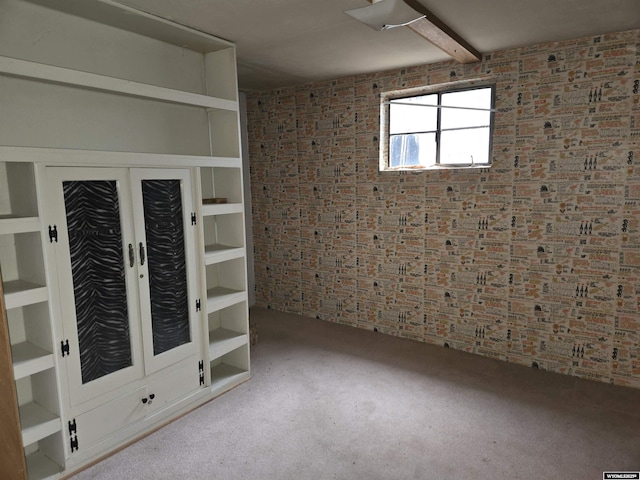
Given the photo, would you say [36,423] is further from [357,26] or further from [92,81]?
[357,26]

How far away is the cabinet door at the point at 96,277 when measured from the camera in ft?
6.91

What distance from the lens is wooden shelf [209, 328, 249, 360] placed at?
2.99 m

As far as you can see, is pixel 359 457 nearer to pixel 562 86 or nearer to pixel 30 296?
pixel 30 296

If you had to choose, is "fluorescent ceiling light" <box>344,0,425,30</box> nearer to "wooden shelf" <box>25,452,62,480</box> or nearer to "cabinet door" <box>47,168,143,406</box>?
"cabinet door" <box>47,168,143,406</box>

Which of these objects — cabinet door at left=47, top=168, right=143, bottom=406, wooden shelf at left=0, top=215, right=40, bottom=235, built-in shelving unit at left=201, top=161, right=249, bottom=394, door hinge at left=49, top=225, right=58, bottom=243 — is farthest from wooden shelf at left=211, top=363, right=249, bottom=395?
wooden shelf at left=0, top=215, right=40, bottom=235

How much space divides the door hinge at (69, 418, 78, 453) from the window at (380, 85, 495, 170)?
10.1 feet

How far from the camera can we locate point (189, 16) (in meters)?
2.42

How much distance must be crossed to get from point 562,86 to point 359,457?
295 centimetres

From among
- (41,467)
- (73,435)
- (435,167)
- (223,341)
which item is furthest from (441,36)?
(41,467)

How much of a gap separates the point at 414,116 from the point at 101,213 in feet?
9.14

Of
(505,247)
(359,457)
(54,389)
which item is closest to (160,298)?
(54,389)

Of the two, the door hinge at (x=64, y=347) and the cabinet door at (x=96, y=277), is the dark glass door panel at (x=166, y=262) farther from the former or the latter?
the door hinge at (x=64, y=347)

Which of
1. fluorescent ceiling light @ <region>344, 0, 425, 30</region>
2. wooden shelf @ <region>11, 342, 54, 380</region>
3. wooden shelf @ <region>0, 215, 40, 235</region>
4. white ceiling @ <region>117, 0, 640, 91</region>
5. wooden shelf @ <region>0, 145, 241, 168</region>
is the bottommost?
wooden shelf @ <region>11, 342, 54, 380</region>

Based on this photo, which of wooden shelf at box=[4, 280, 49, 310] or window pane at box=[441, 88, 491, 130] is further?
window pane at box=[441, 88, 491, 130]
